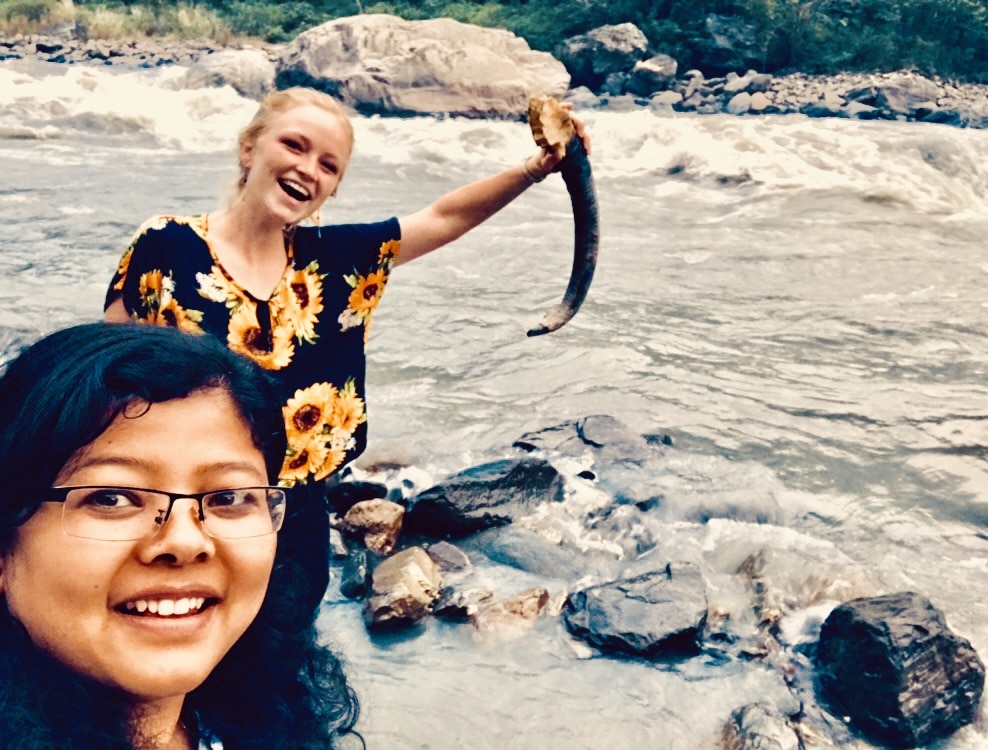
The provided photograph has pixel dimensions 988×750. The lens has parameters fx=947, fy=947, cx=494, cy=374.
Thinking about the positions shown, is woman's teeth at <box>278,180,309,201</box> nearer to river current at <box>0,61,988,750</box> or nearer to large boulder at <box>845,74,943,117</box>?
river current at <box>0,61,988,750</box>

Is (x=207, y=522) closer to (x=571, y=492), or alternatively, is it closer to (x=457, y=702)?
(x=457, y=702)

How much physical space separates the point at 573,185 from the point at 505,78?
49.8 feet

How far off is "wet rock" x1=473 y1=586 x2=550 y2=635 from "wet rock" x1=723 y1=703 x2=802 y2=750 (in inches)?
31.5

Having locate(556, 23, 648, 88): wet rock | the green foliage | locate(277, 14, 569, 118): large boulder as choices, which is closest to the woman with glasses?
locate(277, 14, 569, 118): large boulder

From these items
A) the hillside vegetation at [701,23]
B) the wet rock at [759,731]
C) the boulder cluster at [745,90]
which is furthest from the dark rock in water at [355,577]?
the hillside vegetation at [701,23]

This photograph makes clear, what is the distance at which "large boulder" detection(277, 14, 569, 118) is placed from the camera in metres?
16.6

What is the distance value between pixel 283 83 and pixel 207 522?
18.6 metres

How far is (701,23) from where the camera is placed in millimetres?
23547

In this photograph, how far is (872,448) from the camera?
16.6 feet

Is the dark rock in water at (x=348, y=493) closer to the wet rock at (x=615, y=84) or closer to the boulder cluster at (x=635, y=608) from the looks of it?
the boulder cluster at (x=635, y=608)

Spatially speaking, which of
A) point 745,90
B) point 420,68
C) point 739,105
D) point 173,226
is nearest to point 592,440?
point 173,226

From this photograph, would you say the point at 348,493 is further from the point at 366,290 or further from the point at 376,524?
the point at 366,290

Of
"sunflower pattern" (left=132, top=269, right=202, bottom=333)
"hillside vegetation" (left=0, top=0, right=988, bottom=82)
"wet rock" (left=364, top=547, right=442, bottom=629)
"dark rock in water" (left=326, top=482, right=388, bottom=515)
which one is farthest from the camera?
"hillside vegetation" (left=0, top=0, right=988, bottom=82)

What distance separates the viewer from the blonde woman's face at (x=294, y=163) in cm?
209
